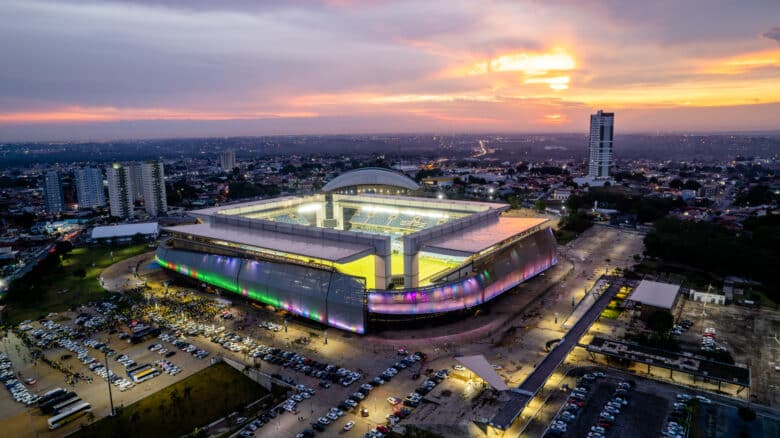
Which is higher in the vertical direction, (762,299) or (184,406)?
(762,299)

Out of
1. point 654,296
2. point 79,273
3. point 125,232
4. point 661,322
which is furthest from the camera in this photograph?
point 125,232

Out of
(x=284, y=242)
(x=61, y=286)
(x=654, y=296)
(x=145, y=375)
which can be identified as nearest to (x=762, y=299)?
(x=654, y=296)

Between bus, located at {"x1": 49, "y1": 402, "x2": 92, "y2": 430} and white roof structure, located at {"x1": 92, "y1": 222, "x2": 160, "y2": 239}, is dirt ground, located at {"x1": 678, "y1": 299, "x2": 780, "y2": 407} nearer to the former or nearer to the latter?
bus, located at {"x1": 49, "y1": 402, "x2": 92, "y2": 430}

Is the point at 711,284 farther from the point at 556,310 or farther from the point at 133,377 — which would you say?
the point at 133,377

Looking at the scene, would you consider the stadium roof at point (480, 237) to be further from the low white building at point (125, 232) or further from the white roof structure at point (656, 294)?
the low white building at point (125, 232)

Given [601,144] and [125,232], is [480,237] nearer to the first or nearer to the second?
Result: [125,232]

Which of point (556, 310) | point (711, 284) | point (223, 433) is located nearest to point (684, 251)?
point (711, 284)

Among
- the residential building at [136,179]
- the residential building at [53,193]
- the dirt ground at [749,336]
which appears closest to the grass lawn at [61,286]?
the residential building at [136,179]

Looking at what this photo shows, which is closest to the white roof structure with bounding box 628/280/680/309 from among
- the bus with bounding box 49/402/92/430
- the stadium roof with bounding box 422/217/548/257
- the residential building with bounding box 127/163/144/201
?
the stadium roof with bounding box 422/217/548/257
